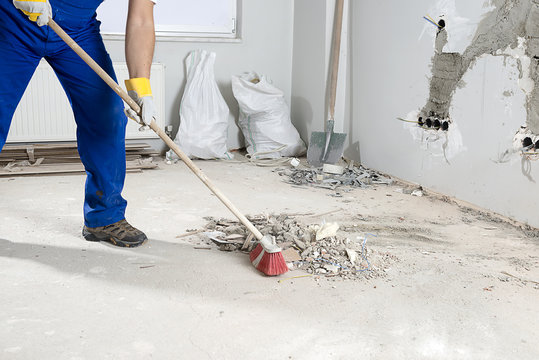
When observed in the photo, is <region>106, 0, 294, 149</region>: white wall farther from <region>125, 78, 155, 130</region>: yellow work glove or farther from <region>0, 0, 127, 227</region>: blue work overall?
<region>125, 78, 155, 130</region>: yellow work glove

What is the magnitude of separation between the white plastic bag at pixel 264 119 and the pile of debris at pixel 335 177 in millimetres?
519

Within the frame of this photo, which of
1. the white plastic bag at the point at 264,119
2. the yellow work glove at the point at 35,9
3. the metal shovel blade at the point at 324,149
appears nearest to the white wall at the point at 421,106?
the metal shovel blade at the point at 324,149

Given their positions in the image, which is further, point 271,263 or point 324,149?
point 324,149

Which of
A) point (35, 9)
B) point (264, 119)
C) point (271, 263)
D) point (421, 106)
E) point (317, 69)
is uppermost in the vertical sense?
point (35, 9)

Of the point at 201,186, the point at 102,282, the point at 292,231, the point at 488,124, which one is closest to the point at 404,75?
the point at 488,124

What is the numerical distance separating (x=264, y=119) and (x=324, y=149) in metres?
0.66

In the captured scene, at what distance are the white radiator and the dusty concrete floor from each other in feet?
4.06

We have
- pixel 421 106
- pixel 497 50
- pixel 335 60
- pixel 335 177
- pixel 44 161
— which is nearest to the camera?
pixel 497 50

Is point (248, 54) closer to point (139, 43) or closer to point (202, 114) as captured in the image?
point (202, 114)

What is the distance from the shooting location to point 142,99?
2172mm

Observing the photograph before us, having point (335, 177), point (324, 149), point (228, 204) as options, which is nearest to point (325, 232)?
point (228, 204)

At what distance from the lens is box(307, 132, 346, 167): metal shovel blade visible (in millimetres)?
4156

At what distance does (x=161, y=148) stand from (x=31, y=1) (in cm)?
277

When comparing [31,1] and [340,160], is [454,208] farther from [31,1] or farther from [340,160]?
[31,1]
